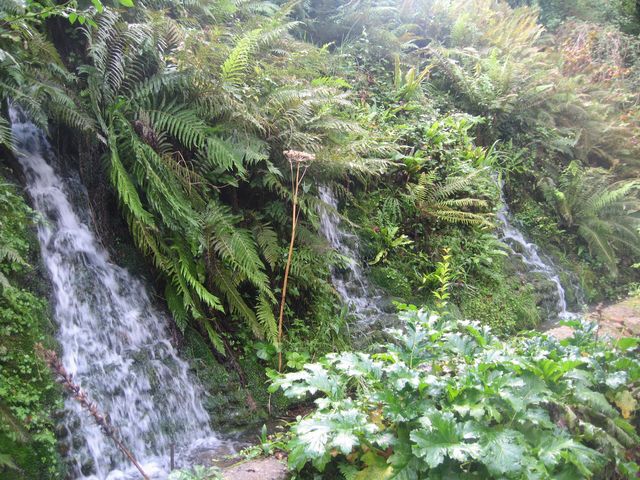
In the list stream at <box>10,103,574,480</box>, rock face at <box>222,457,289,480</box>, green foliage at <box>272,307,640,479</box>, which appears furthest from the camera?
stream at <box>10,103,574,480</box>

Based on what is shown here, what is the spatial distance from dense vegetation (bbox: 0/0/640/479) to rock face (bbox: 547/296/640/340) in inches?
28.9

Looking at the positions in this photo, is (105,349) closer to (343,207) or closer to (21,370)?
(21,370)

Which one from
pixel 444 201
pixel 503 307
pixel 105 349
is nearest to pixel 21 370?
pixel 105 349

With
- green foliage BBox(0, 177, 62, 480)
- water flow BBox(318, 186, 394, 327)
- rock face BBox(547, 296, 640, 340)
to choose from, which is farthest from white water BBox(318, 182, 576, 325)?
green foliage BBox(0, 177, 62, 480)

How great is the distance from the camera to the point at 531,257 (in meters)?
7.27

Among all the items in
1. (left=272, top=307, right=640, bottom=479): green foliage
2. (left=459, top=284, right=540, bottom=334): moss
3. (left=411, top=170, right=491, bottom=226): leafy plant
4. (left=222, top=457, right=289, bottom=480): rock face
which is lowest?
(left=459, top=284, right=540, bottom=334): moss

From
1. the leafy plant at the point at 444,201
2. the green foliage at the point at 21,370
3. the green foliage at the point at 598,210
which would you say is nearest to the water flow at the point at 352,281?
the leafy plant at the point at 444,201

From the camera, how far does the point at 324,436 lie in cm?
214

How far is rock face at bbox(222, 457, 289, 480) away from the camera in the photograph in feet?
8.25

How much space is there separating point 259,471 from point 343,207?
3.76 m

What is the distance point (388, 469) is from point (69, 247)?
3045 millimetres

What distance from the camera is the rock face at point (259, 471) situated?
2514 millimetres

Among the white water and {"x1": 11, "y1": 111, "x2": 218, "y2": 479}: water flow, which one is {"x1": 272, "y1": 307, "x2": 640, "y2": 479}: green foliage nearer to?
{"x1": 11, "y1": 111, "x2": 218, "y2": 479}: water flow

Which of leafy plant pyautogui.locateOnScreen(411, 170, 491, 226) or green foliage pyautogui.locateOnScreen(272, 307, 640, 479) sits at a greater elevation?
leafy plant pyautogui.locateOnScreen(411, 170, 491, 226)
